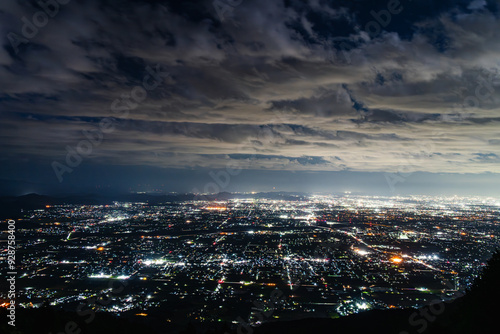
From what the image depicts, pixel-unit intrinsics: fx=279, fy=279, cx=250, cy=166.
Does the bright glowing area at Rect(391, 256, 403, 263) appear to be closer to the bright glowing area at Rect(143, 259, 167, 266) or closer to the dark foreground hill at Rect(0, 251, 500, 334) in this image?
the dark foreground hill at Rect(0, 251, 500, 334)

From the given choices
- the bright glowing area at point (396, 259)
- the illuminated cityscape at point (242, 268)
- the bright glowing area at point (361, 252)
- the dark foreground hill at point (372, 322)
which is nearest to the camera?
the dark foreground hill at point (372, 322)

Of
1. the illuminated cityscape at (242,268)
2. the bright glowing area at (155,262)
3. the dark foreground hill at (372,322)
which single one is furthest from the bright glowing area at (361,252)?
the bright glowing area at (155,262)

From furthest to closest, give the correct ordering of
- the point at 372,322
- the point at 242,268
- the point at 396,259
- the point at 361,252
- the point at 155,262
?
the point at 361,252, the point at 396,259, the point at 155,262, the point at 242,268, the point at 372,322

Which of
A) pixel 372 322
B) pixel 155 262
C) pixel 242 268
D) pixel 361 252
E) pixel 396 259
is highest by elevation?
pixel 372 322

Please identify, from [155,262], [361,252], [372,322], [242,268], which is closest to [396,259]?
[361,252]

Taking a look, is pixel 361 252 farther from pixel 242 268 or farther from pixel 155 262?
pixel 155 262

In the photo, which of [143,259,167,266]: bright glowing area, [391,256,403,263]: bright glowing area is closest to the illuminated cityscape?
[391,256,403,263]: bright glowing area

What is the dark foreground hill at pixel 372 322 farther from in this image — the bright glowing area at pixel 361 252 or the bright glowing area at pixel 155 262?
the bright glowing area at pixel 361 252

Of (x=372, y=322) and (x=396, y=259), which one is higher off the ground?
(x=372, y=322)
